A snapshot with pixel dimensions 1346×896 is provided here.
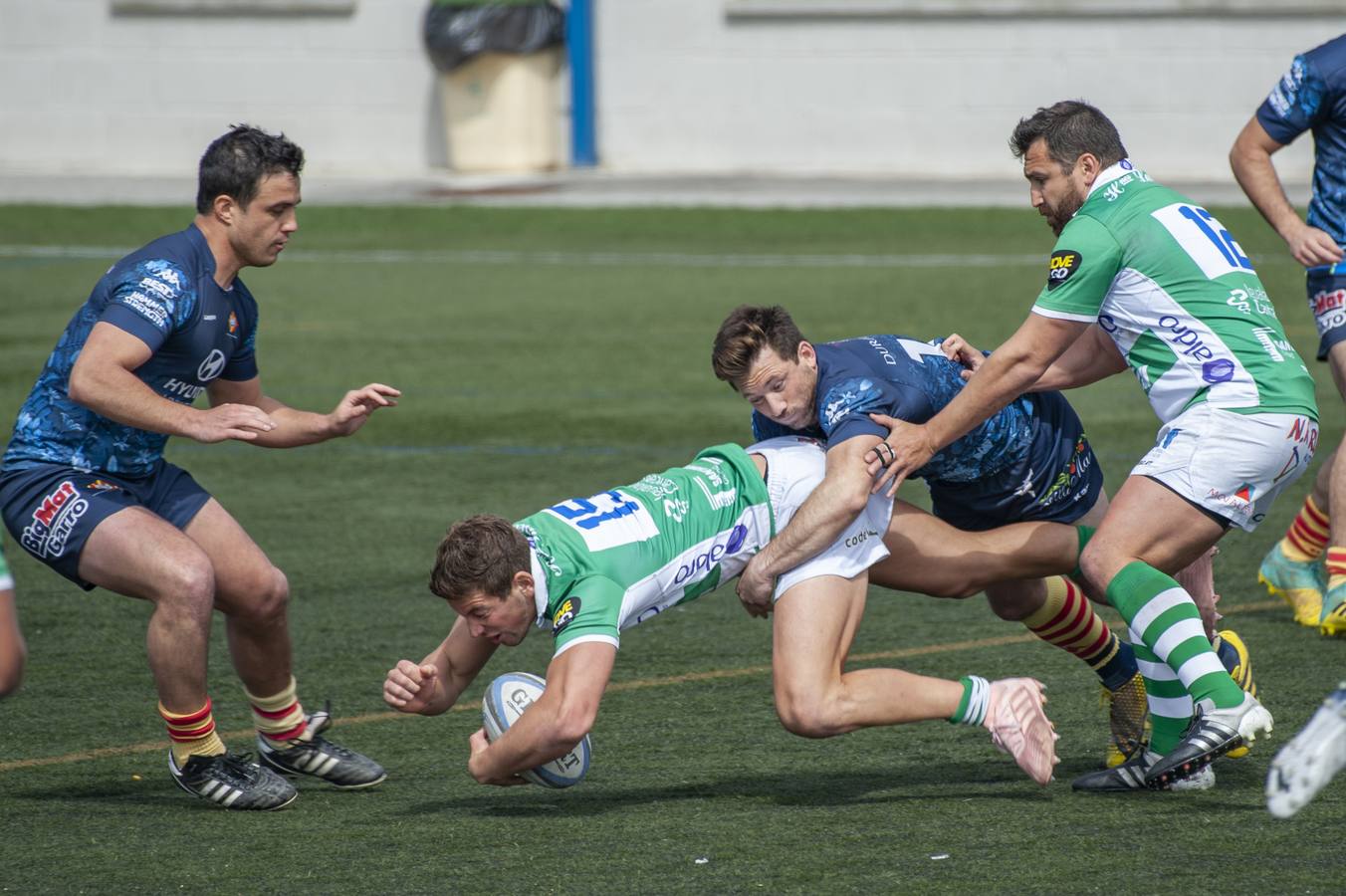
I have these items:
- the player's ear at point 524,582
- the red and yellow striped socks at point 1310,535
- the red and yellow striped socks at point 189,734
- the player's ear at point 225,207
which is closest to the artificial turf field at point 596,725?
the red and yellow striped socks at point 189,734

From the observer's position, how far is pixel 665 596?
5.38 meters

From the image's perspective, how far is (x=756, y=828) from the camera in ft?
16.4

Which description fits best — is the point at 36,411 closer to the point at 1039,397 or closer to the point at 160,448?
the point at 160,448

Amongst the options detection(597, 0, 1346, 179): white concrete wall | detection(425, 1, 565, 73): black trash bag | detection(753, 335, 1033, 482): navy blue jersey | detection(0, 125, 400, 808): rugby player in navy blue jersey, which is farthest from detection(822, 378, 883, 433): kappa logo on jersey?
detection(425, 1, 565, 73): black trash bag

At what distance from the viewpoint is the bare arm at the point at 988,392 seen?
5230 millimetres

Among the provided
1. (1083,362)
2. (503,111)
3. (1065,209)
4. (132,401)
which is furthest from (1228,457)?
(503,111)

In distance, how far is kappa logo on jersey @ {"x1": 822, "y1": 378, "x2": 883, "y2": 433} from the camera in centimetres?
548

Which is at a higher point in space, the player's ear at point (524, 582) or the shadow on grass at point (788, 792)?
the player's ear at point (524, 582)

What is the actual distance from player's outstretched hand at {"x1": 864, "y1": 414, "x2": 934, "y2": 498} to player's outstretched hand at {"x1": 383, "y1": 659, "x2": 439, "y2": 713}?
4.23 feet

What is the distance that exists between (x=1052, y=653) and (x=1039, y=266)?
10.1 meters

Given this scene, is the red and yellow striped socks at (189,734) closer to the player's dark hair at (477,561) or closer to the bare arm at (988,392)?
the player's dark hair at (477,561)

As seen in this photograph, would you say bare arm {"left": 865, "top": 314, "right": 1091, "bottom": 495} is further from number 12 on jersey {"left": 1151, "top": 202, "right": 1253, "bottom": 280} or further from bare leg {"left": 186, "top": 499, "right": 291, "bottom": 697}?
bare leg {"left": 186, "top": 499, "right": 291, "bottom": 697}

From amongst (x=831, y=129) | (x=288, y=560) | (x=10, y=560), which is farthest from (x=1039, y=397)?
(x=831, y=129)

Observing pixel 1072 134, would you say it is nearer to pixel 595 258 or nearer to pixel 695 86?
pixel 595 258
